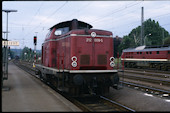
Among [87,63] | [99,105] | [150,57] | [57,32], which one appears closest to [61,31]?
[57,32]

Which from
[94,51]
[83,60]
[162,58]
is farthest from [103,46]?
[162,58]

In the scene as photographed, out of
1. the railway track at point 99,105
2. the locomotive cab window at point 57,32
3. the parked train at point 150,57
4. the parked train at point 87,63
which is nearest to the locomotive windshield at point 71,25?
the locomotive cab window at point 57,32

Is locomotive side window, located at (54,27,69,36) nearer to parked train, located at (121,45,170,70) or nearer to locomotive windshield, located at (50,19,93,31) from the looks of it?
locomotive windshield, located at (50,19,93,31)

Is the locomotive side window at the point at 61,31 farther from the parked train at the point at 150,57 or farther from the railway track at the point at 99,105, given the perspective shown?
the parked train at the point at 150,57

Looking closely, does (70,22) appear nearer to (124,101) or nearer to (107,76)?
(107,76)

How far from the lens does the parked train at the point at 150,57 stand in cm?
2603

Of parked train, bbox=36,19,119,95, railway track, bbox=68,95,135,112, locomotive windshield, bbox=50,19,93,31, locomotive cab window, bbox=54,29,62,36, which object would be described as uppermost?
locomotive windshield, bbox=50,19,93,31

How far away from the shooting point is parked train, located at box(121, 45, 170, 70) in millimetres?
26031

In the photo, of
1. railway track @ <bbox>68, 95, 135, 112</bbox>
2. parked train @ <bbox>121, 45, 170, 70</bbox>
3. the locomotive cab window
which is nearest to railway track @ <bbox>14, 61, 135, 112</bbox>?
railway track @ <bbox>68, 95, 135, 112</bbox>

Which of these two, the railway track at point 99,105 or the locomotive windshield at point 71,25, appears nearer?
the railway track at point 99,105

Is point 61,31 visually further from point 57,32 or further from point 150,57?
point 150,57

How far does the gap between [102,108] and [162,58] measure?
20716mm

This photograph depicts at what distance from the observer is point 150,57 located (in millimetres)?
28453

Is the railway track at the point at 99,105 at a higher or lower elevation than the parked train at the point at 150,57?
lower
